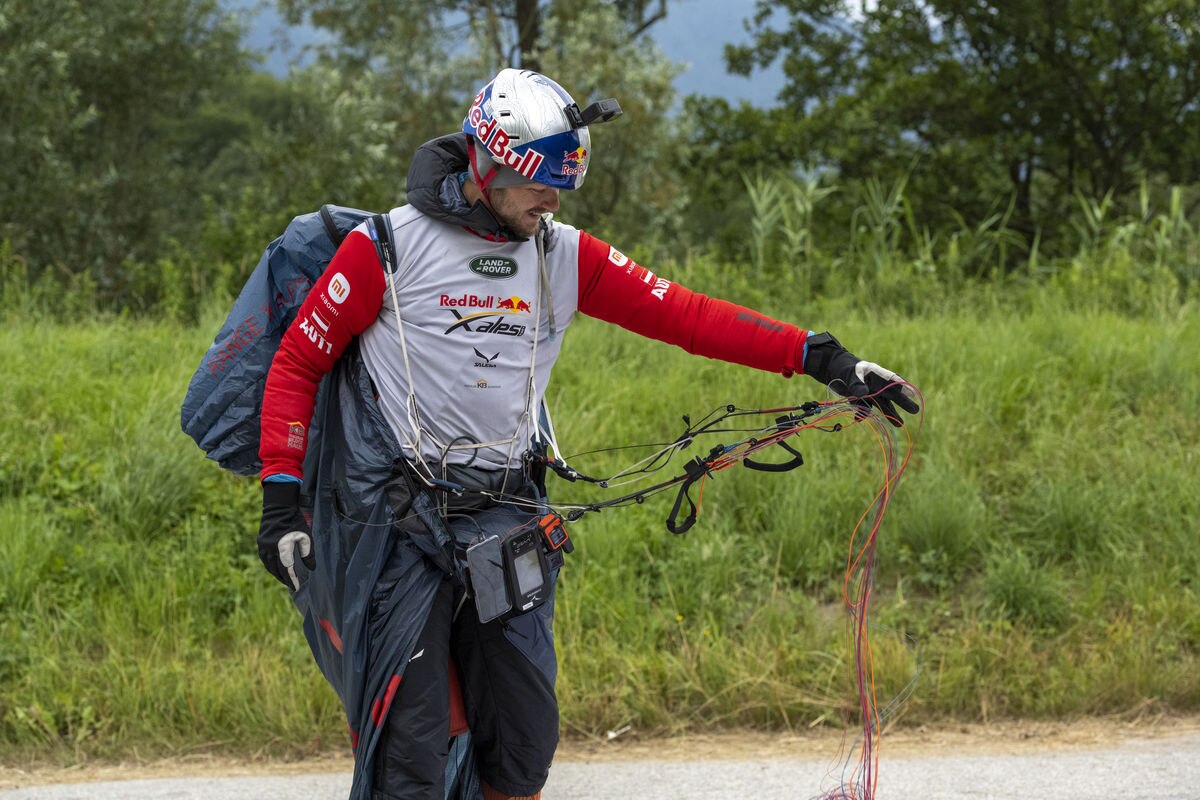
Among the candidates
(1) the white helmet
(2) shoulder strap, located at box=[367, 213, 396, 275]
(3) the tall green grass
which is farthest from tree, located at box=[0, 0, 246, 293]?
(1) the white helmet

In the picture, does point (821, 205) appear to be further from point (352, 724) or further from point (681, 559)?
point (352, 724)

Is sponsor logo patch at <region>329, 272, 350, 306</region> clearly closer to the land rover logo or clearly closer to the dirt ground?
the land rover logo

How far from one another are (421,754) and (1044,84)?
15.8 meters

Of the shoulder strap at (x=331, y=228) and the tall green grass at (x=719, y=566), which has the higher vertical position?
the shoulder strap at (x=331, y=228)

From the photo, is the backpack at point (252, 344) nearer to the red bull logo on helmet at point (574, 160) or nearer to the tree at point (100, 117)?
the red bull logo on helmet at point (574, 160)

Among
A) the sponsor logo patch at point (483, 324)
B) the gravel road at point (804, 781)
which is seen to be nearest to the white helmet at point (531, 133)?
the sponsor logo patch at point (483, 324)

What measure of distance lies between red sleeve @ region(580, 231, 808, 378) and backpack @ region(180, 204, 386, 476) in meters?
0.69

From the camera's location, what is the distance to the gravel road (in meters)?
4.34

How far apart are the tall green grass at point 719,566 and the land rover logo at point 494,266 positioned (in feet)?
7.69

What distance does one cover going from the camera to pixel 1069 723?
16.5ft

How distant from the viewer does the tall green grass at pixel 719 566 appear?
505 centimetres

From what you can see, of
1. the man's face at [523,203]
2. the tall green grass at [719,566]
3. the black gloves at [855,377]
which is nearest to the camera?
the man's face at [523,203]

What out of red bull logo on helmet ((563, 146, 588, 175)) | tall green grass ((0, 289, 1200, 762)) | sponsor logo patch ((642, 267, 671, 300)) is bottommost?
tall green grass ((0, 289, 1200, 762))

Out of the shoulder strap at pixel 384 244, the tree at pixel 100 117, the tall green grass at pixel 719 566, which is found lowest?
the tall green grass at pixel 719 566
